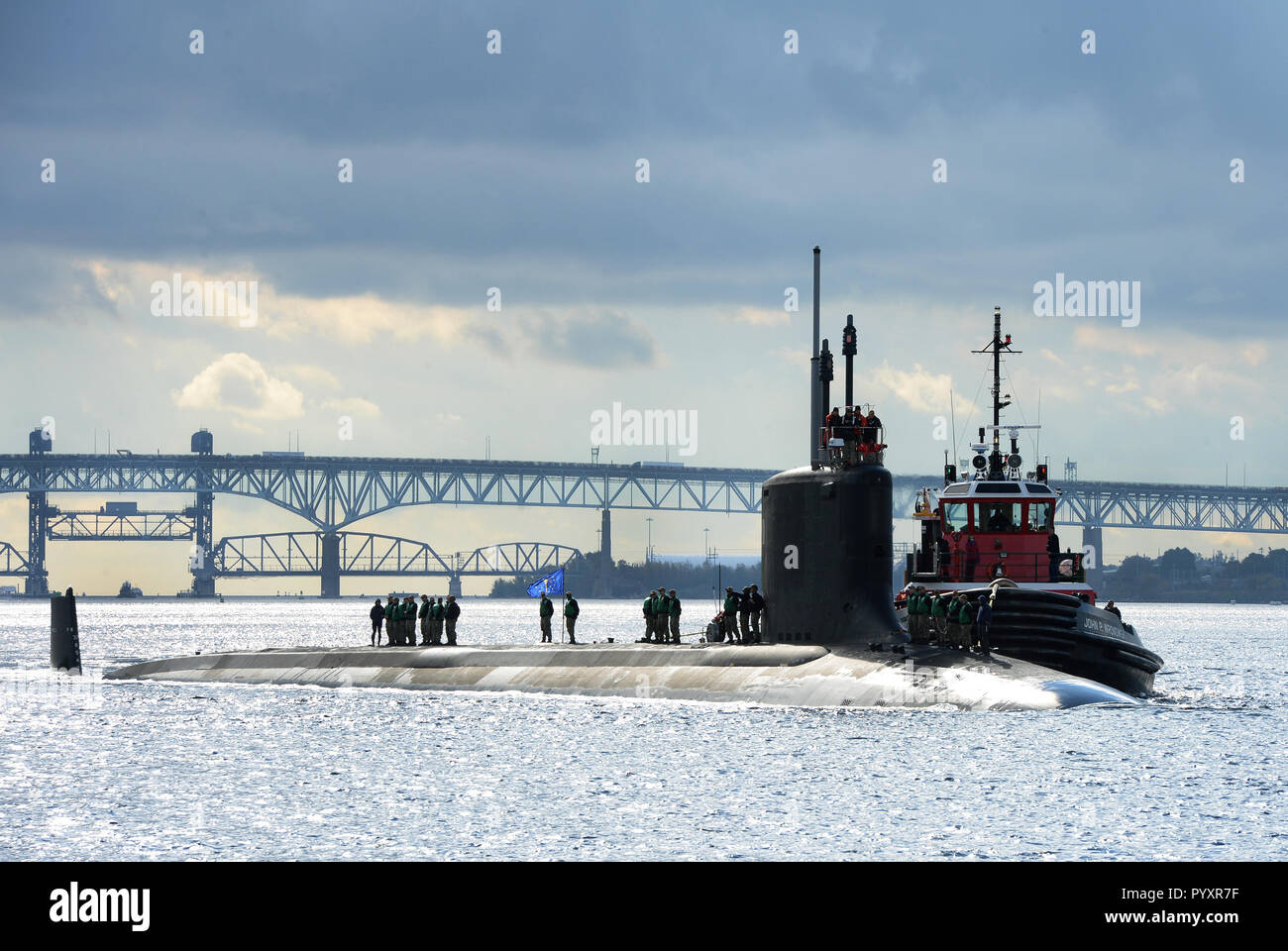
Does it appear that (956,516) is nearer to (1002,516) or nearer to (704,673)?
(1002,516)

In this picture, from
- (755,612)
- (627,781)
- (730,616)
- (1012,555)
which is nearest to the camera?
(627,781)

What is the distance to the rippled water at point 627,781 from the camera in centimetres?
1861

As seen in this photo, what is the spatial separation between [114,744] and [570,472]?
513 ft

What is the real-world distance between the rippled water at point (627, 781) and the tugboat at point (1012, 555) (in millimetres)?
1070

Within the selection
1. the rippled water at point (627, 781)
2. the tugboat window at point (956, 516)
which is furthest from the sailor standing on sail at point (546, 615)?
the tugboat window at point (956, 516)

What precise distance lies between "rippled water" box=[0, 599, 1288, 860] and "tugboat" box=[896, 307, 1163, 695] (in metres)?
1.07

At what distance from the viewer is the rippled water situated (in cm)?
1861

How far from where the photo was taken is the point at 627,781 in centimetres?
2297

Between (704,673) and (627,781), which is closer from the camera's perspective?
(627,781)

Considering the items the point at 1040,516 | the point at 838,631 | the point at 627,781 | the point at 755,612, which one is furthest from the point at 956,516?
the point at 627,781

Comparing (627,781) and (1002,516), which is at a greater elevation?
(1002,516)

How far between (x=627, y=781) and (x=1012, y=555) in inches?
690
